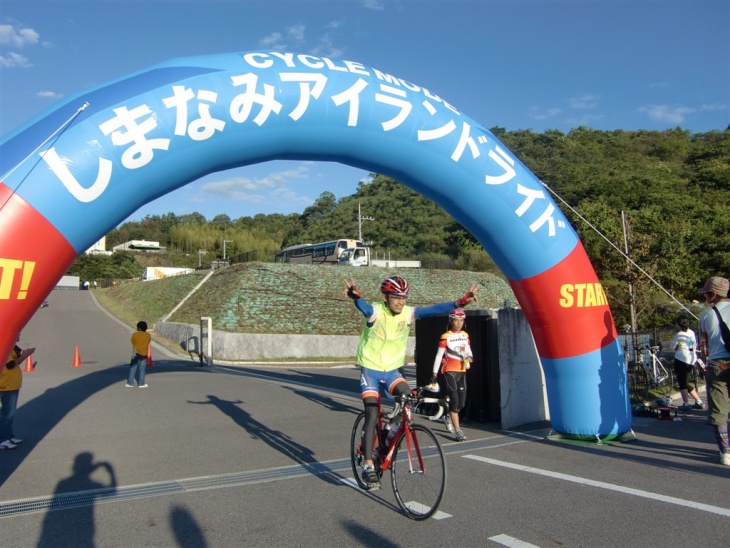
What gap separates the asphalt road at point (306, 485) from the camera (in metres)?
4.34

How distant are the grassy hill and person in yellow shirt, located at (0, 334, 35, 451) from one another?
1886 centimetres

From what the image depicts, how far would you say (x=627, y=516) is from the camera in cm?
463

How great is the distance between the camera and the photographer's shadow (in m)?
4.31

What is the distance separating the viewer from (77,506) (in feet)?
16.6

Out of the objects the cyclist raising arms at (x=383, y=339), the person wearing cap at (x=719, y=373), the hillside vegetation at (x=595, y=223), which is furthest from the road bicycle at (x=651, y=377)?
the cyclist raising arms at (x=383, y=339)

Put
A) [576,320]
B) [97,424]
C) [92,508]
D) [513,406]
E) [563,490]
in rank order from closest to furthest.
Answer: [92,508]
[563,490]
[576,320]
[513,406]
[97,424]

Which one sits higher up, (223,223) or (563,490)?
(223,223)

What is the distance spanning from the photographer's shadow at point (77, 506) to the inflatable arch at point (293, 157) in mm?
1516

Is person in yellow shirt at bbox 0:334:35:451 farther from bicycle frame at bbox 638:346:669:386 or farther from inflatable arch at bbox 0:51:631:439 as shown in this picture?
bicycle frame at bbox 638:346:669:386

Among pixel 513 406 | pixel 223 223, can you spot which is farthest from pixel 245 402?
pixel 223 223

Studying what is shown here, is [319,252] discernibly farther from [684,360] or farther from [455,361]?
[455,361]

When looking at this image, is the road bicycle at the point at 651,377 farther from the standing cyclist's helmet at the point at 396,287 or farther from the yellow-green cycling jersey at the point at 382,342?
the standing cyclist's helmet at the point at 396,287

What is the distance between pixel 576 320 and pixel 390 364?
10.8ft

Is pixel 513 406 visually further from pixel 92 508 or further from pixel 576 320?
pixel 92 508
